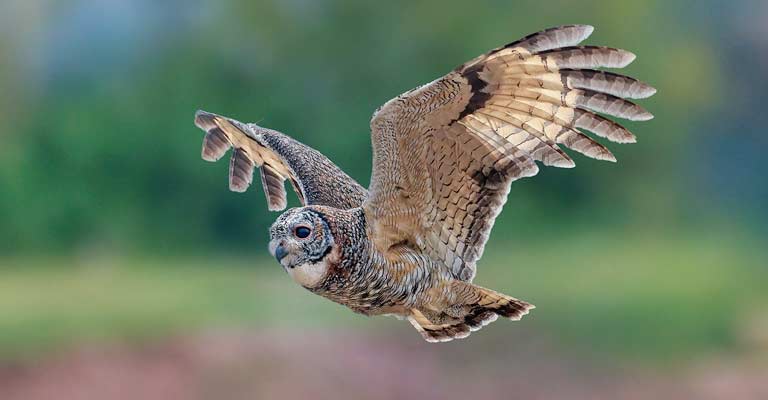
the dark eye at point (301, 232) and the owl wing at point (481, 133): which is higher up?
the owl wing at point (481, 133)

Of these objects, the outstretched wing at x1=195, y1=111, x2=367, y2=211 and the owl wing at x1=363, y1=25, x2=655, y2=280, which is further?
the outstretched wing at x1=195, y1=111, x2=367, y2=211

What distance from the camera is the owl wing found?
10.4ft

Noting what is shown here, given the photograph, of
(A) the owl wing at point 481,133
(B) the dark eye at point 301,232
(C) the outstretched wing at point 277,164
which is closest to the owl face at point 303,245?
(B) the dark eye at point 301,232

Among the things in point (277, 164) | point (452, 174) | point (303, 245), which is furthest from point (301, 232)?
point (277, 164)

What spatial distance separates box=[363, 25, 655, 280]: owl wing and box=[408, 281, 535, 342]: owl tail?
64mm

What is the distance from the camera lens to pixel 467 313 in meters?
3.68

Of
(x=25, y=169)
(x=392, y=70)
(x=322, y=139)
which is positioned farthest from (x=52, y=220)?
(x=392, y=70)

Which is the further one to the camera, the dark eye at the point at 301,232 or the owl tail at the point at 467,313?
the owl tail at the point at 467,313

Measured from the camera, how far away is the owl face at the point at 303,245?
3.26 metres

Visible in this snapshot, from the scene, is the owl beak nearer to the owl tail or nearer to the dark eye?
the dark eye

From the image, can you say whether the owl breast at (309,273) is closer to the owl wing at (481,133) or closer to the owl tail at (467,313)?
the owl wing at (481,133)

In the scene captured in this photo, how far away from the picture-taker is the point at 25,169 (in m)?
14.7

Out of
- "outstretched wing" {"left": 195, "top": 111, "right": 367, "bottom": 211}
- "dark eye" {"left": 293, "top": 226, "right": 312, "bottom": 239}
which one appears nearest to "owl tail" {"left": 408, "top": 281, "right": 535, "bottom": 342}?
"outstretched wing" {"left": 195, "top": 111, "right": 367, "bottom": 211}

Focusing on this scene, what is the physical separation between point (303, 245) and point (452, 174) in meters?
0.54
